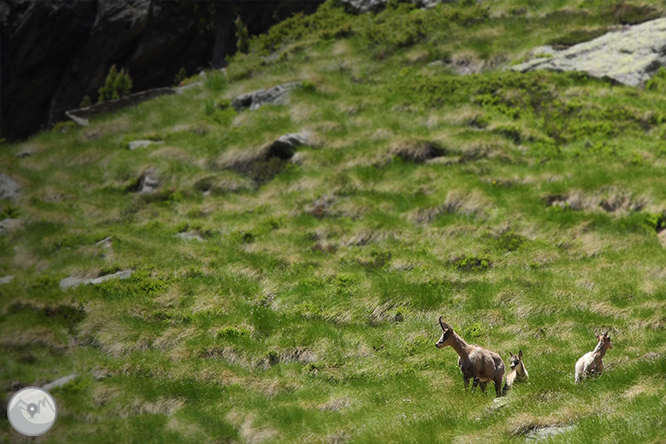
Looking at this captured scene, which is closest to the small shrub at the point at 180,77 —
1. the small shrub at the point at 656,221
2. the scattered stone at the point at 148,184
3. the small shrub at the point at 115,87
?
the small shrub at the point at 115,87

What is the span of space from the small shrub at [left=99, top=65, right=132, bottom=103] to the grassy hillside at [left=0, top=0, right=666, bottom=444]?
2.81 m

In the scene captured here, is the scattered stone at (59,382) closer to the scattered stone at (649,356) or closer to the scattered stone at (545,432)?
the scattered stone at (545,432)

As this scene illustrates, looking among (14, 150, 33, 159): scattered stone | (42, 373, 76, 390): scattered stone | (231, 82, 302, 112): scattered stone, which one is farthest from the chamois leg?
(14, 150, 33, 159): scattered stone

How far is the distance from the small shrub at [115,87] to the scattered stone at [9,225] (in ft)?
42.3

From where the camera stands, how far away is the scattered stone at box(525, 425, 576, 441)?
29.5ft

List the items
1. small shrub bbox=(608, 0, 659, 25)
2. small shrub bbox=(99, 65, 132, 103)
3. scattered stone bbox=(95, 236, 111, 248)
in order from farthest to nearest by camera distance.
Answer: small shrub bbox=(99, 65, 132, 103) < small shrub bbox=(608, 0, 659, 25) < scattered stone bbox=(95, 236, 111, 248)

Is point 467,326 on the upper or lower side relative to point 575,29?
lower

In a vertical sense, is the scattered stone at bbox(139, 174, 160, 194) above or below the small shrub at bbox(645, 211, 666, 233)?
above

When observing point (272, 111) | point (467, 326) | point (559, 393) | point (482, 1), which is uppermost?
point (482, 1)

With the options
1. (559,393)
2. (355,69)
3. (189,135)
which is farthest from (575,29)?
(559,393)

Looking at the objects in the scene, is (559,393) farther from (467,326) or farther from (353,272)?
(353,272)

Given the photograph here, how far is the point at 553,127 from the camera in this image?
22422mm

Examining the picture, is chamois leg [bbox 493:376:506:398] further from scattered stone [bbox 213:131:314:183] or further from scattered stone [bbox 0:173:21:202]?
scattered stone [bbox 0:173:21:202]

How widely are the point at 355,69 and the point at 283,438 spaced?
21965 millimetres
